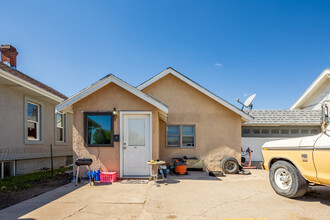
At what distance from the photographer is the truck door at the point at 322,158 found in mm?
3998

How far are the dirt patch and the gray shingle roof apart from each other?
9913 millimetres

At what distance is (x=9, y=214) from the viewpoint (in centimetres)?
399

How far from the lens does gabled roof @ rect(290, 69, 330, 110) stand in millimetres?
10941

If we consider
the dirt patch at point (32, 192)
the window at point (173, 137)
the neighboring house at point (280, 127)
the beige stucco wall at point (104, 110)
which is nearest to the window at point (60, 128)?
the dirt patch at point (32, 192)

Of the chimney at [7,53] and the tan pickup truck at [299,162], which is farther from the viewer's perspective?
the chimney at [7,53]

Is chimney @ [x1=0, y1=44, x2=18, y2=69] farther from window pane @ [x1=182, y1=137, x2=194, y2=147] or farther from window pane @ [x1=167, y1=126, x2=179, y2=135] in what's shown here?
window pane @ [x1=182, y1=137, x2=194, y2=147]

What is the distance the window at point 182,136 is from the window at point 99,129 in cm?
339

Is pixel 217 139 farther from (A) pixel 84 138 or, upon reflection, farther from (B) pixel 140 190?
(A) pixel 84 138

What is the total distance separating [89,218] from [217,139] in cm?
704

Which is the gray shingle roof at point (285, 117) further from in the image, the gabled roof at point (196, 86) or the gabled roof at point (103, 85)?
the gabled roof at point (103, 85)

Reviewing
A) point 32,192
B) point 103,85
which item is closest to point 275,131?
point 103,85

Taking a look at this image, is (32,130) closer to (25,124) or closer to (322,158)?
(25,124)

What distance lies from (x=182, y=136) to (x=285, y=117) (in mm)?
7203

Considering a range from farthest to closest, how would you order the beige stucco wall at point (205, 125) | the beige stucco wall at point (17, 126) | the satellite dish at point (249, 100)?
the satellite dish at point (249, 100) < the beige stucco wall at point (205, 125) < the beige stucco wall at point (17, 126)
